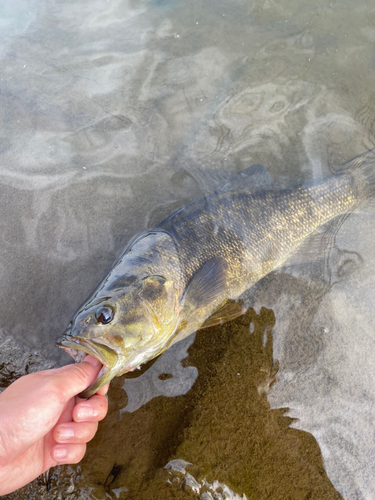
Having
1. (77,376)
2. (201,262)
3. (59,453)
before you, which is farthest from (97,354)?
(201,262)

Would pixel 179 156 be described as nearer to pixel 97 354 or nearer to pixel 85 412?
pixel 97 354

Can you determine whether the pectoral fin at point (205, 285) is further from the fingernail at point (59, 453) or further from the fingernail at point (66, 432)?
the fingernail at point (59, 453)

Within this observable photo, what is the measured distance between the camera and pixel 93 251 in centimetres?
325

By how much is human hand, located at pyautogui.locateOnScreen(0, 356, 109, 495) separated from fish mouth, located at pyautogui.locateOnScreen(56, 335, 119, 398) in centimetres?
6

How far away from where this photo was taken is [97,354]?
7.06 ft

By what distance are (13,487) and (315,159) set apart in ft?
13.3

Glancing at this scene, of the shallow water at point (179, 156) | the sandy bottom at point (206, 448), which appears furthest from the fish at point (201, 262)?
the sandy bottom at point (206, 448)

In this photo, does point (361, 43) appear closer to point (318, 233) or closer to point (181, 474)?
point (318, 233)

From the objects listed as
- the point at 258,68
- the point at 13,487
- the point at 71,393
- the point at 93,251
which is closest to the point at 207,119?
the point at 258,68

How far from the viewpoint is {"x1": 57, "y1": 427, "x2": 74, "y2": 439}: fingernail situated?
2276 millimetres

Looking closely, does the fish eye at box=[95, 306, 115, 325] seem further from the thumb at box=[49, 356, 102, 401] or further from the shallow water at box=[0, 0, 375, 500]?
the shallow water at box=[0, 0, 375, 500]

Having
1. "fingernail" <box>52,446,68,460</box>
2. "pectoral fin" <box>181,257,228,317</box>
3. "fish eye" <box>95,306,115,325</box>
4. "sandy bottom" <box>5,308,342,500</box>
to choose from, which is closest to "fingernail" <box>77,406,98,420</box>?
"fingernail" <box>52,446,68,460</box>

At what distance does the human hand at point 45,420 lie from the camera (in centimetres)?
197

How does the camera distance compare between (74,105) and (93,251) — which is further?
(74,105)
